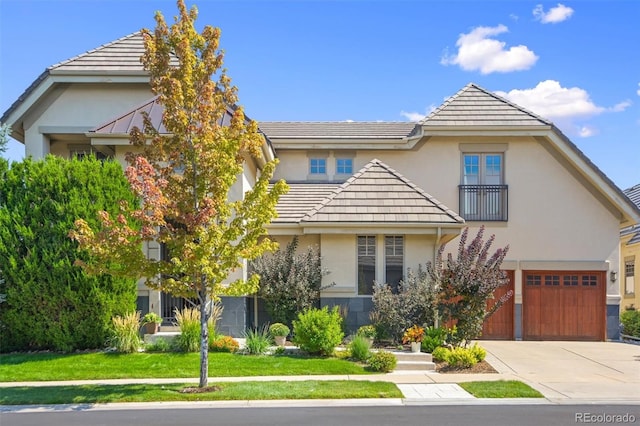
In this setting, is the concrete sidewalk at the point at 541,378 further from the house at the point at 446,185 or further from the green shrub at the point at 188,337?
the house at the point at 446,185

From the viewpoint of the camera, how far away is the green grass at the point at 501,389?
417 inches

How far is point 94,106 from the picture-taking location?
725 inches

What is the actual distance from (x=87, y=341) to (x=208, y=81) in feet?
25.3

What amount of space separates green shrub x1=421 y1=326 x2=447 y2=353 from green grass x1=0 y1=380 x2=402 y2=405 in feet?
9.69

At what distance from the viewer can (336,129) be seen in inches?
872

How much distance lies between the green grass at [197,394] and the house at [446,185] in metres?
5.01

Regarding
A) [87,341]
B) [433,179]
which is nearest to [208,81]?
[87,341]

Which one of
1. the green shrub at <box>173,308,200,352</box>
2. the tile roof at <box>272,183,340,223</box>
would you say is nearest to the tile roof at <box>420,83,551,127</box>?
the tile roof at <box>272,183,340,223</box>

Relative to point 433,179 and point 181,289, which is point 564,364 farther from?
point 181,289

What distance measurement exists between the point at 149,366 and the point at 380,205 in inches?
308

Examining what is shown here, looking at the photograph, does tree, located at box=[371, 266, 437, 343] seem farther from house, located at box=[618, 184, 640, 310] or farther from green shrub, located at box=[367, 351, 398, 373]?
house, located at box=[618, 184, 640, 310]

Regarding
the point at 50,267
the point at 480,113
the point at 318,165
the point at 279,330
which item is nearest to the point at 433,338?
the point at 279,330

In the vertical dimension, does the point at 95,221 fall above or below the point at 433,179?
below

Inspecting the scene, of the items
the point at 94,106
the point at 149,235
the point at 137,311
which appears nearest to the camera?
the point at 149,235
